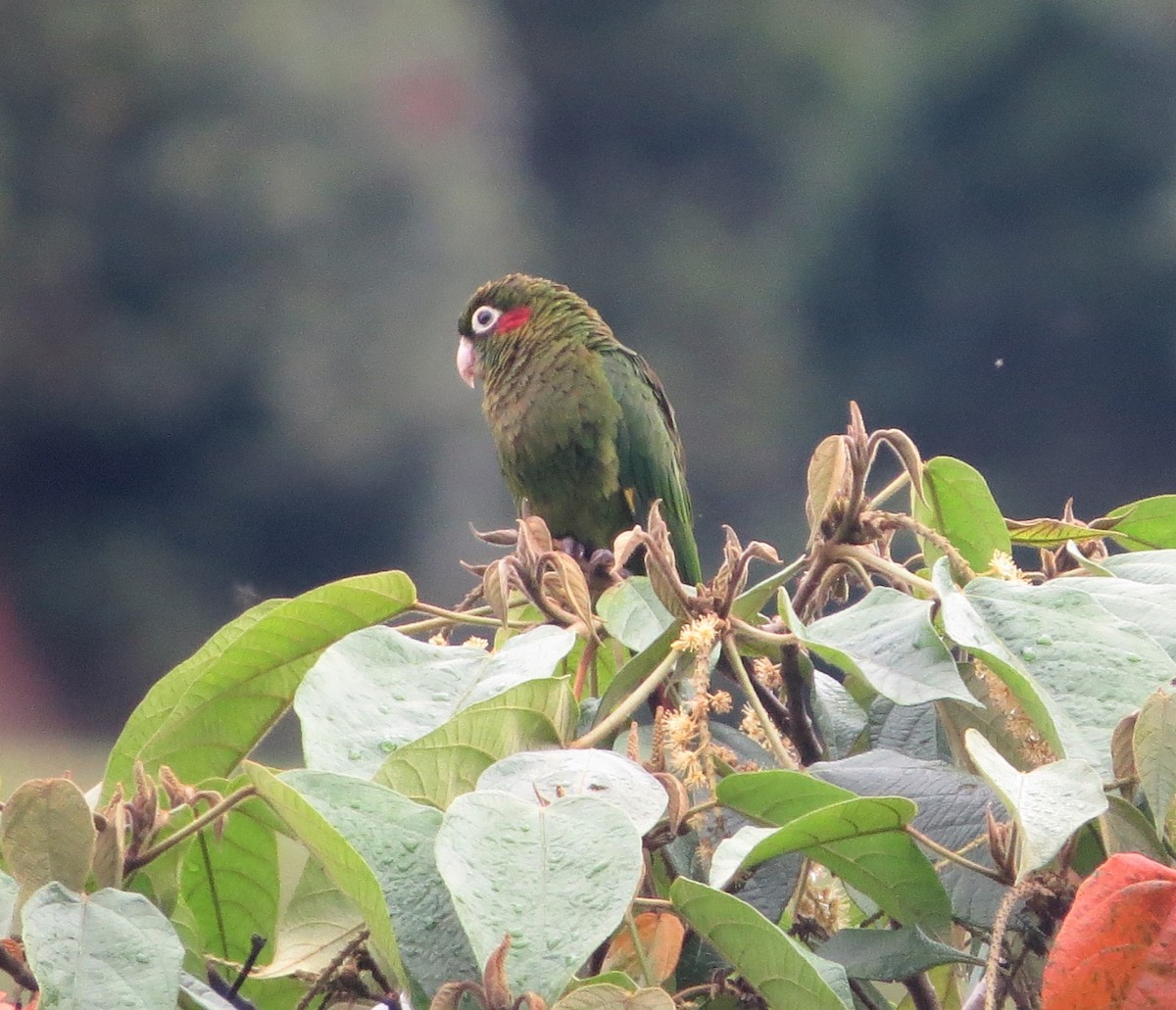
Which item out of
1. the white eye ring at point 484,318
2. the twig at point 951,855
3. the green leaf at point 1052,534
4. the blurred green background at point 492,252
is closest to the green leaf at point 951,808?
the twig at point 951,855

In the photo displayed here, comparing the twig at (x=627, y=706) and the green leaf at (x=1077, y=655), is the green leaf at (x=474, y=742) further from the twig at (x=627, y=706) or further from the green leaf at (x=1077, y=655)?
the green leaf at (x=1077, y=655)

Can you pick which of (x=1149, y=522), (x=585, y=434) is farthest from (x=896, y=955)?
(x=585, y=434)

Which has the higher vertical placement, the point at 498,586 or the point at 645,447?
the point at 645,447

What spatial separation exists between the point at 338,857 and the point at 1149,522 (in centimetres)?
53

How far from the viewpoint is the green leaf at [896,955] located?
0.48 meters

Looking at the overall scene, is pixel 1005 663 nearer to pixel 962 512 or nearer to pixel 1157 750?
pixel 1157 750

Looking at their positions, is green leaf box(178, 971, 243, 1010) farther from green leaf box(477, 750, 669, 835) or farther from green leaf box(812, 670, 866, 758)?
green leaf box(812, 670, 866, 758)

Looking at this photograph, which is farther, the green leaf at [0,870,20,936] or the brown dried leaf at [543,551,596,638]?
the brown dried leaf at [543,551,596,638]

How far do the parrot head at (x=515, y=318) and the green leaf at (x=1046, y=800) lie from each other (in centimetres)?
157

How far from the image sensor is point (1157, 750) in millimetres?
421

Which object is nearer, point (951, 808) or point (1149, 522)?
point (951, 808)

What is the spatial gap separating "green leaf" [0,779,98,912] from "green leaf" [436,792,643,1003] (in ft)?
0.44

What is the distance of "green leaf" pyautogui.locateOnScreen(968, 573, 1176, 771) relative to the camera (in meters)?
0.46

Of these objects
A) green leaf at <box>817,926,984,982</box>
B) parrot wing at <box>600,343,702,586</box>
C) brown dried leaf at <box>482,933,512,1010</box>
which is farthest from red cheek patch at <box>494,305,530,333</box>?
brown dried leaf at <box>482,933,512,1010</box>
